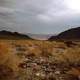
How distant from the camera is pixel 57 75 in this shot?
15.2 metres

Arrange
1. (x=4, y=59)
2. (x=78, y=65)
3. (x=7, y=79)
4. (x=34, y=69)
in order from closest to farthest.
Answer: (x=7, y=79) → (x=4, y=59) → (x=34, y=69) → (x=78, y=65)

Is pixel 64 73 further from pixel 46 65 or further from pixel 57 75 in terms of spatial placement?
pixel 46 65

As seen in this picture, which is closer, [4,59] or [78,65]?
[4,59]

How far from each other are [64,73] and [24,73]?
7.34 ft

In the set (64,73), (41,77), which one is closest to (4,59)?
(41,77)

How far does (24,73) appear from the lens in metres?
14.8

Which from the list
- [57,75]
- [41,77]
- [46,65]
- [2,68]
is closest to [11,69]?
[2,68]

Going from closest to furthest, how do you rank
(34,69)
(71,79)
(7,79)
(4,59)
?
(7,79), (71,79), (4,59), (34,69)

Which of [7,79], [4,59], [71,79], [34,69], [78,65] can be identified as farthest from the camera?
[78,65]

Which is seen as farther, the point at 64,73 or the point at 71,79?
the point at 64,73

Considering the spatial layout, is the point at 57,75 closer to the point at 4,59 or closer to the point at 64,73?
the point at 64,73

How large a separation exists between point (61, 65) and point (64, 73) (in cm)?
235

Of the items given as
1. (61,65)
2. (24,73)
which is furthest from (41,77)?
(61,65)

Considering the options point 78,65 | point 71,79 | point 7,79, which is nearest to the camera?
point 7,79
